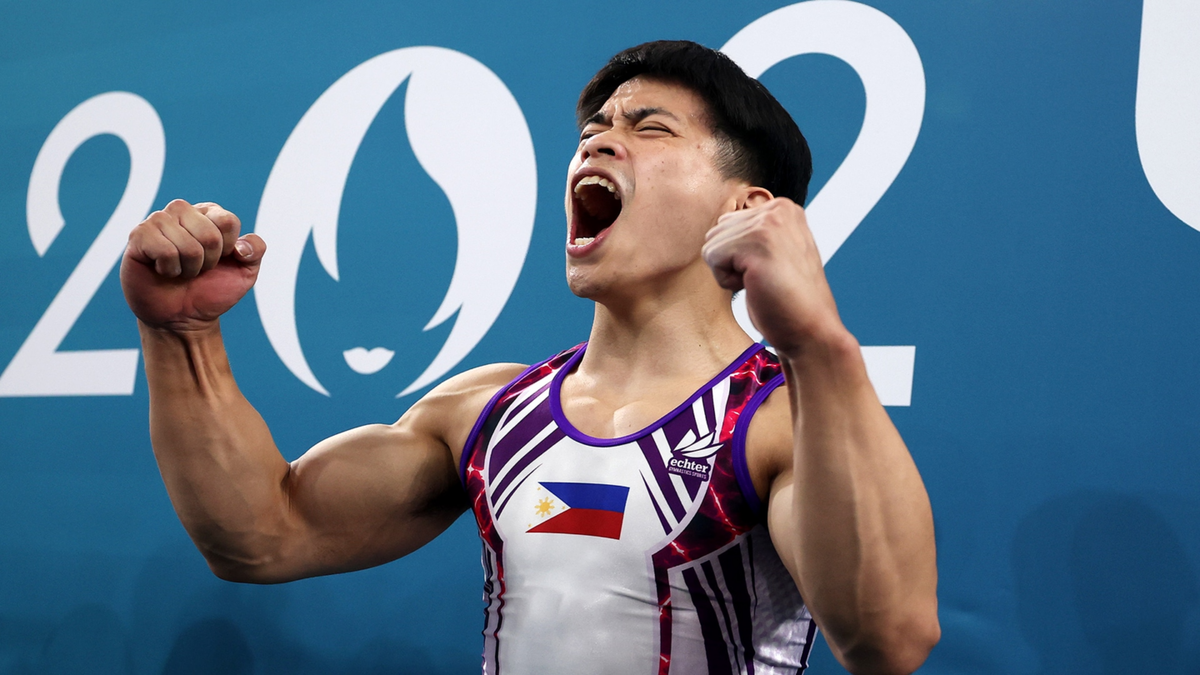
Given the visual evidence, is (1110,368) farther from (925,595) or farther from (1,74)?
(1,74)

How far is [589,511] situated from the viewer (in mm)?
978

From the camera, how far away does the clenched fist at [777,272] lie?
70cm

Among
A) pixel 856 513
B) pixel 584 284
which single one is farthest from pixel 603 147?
pixel 856 513

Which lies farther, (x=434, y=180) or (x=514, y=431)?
(x=434, y=180)

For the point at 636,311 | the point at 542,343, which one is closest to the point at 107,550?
the point at 542,343

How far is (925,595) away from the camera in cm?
75

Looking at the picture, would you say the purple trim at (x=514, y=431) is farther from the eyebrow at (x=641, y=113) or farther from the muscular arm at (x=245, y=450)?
the eyebrow at (x=641, y=113)

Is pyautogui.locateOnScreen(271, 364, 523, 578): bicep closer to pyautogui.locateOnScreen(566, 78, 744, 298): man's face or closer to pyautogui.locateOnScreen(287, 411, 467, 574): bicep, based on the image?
pyautogui.locateOnScreen(287, 411, 467, 574): bicep

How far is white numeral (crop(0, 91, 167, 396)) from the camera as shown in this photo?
213 centimetres

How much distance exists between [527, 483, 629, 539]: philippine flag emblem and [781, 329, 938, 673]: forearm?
24 cm

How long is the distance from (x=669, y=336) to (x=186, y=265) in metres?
0.49

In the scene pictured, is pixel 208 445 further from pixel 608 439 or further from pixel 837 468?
pixel 837 468

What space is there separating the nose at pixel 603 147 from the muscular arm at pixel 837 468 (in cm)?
36

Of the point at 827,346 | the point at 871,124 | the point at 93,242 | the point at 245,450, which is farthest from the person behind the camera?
the point at 93,242
